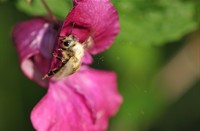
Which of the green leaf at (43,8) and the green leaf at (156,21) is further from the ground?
the green leaf at (43,8)

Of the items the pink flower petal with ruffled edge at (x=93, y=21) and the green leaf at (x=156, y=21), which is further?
the green leaf at (x=156, y=21)

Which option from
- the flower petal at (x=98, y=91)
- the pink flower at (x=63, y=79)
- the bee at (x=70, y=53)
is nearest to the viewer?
the bee at (x=70, y=53)

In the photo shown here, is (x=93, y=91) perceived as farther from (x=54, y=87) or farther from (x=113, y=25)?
(x=113, y=25)

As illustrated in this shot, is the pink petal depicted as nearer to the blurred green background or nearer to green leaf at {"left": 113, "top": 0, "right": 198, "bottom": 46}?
green leaf at {"left": 113, "top": 0, "right": 198, "bottom": 46}

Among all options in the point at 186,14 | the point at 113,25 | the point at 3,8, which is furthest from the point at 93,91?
the point at 3,8

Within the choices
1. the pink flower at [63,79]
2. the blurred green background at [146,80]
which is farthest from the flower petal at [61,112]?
the blurred green background at [146,80]

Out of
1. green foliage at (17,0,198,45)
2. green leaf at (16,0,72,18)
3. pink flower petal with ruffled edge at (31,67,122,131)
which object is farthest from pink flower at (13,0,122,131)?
green foliage at (17,0,198,45)

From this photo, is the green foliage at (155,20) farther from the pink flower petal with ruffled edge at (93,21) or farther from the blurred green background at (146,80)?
the pink flower petal with ruffled edge at (93,21)

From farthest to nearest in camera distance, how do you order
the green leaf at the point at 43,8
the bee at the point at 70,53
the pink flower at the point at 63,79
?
1. the green leaf at the point at 43,8
2. the pink flower at the point at 63,79
3. the bee at the point at 70,53

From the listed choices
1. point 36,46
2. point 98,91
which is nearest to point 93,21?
point 36,46
